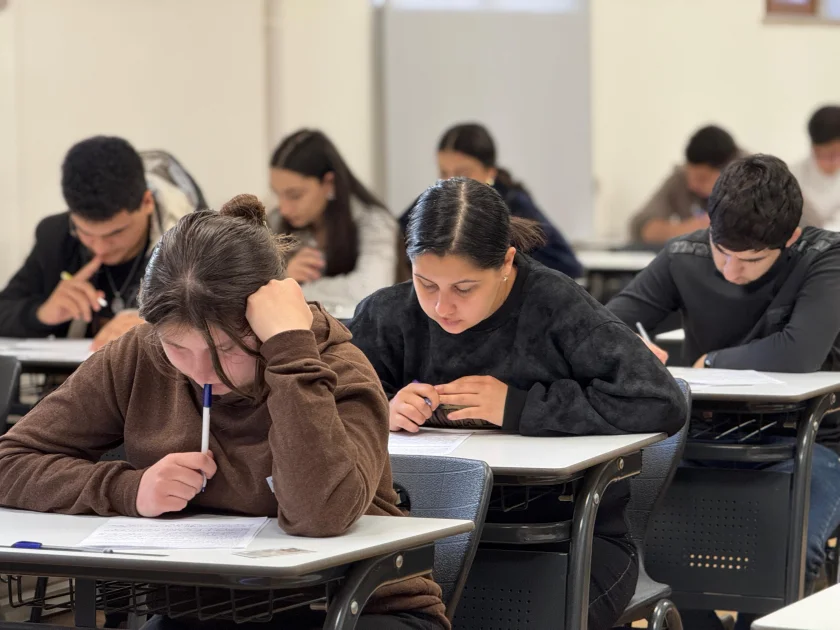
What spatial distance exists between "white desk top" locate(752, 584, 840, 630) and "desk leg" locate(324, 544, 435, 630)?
1.58 ft

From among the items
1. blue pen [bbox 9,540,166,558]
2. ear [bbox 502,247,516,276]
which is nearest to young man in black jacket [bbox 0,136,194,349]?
ear [bbox 502,247,516,276]

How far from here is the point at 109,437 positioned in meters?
1.95

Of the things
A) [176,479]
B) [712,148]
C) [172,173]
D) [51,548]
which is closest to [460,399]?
[176,479]

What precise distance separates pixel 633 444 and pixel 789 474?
0.69m

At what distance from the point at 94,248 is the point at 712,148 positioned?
12.9 feet

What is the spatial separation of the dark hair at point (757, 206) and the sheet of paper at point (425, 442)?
96 centimetres

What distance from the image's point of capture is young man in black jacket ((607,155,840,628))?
3.05m

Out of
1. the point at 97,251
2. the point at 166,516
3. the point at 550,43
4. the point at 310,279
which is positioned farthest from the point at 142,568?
the point at 550,43

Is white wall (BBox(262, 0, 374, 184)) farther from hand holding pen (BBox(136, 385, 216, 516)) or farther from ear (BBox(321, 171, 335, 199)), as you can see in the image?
hand holding pen (BBox(136, 385, 216, 516))

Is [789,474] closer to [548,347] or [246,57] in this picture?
[548,347]

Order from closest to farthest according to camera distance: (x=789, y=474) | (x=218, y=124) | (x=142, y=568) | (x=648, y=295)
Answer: (x=142, y=568) → (x=789, y=474) → (x=648, y=295) → (x=218, y=124)

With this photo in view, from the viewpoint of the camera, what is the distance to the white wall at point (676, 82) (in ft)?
26.1

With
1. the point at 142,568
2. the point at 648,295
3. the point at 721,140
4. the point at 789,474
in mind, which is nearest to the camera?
the point at 142,568

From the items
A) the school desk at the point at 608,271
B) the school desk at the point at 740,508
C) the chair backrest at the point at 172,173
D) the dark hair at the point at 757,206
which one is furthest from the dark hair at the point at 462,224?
the school desk at the point at 608,271
